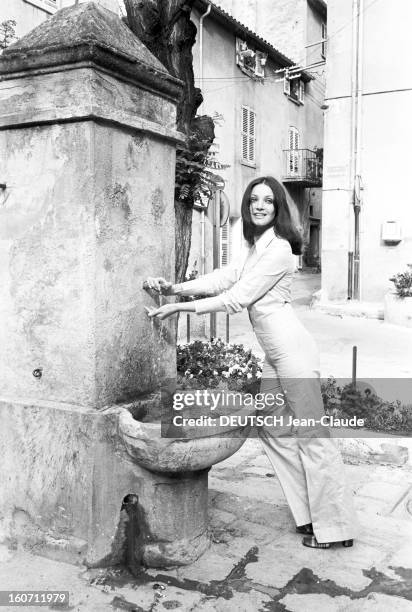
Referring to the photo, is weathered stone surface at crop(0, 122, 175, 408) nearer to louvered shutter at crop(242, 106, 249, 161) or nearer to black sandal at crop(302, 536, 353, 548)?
black sandal at crop(302, 536, 353, 548)

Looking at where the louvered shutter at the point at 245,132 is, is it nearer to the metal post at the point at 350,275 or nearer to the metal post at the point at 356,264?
the metal post at the point at 356,264

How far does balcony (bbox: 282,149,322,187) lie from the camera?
2134 centimetres

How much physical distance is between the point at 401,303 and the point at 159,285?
8.86m

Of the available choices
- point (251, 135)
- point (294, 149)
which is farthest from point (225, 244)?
point (294, 149)

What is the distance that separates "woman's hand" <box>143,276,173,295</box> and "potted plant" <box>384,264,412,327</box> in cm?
872

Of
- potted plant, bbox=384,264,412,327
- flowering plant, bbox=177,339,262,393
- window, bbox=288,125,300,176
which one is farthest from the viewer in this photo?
window, bbox=288,125,300,176

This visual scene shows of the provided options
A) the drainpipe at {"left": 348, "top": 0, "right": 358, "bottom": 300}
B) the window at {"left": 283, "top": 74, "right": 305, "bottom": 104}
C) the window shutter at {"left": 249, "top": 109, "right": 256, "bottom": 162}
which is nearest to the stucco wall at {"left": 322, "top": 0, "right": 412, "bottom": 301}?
the drainpipe at {"left": 348, "top": 0, "right": 358, "bottom": 300}

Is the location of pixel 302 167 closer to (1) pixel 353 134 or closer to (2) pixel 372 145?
(1) pixel 353 134

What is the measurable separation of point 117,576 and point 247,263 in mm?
1634

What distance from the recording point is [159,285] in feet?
11.1

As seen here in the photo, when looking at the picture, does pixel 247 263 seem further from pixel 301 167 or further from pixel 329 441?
pixel 301 167

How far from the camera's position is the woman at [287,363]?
3.21 meters

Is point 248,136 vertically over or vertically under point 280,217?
over

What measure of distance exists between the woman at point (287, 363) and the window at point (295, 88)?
17.6 metres
